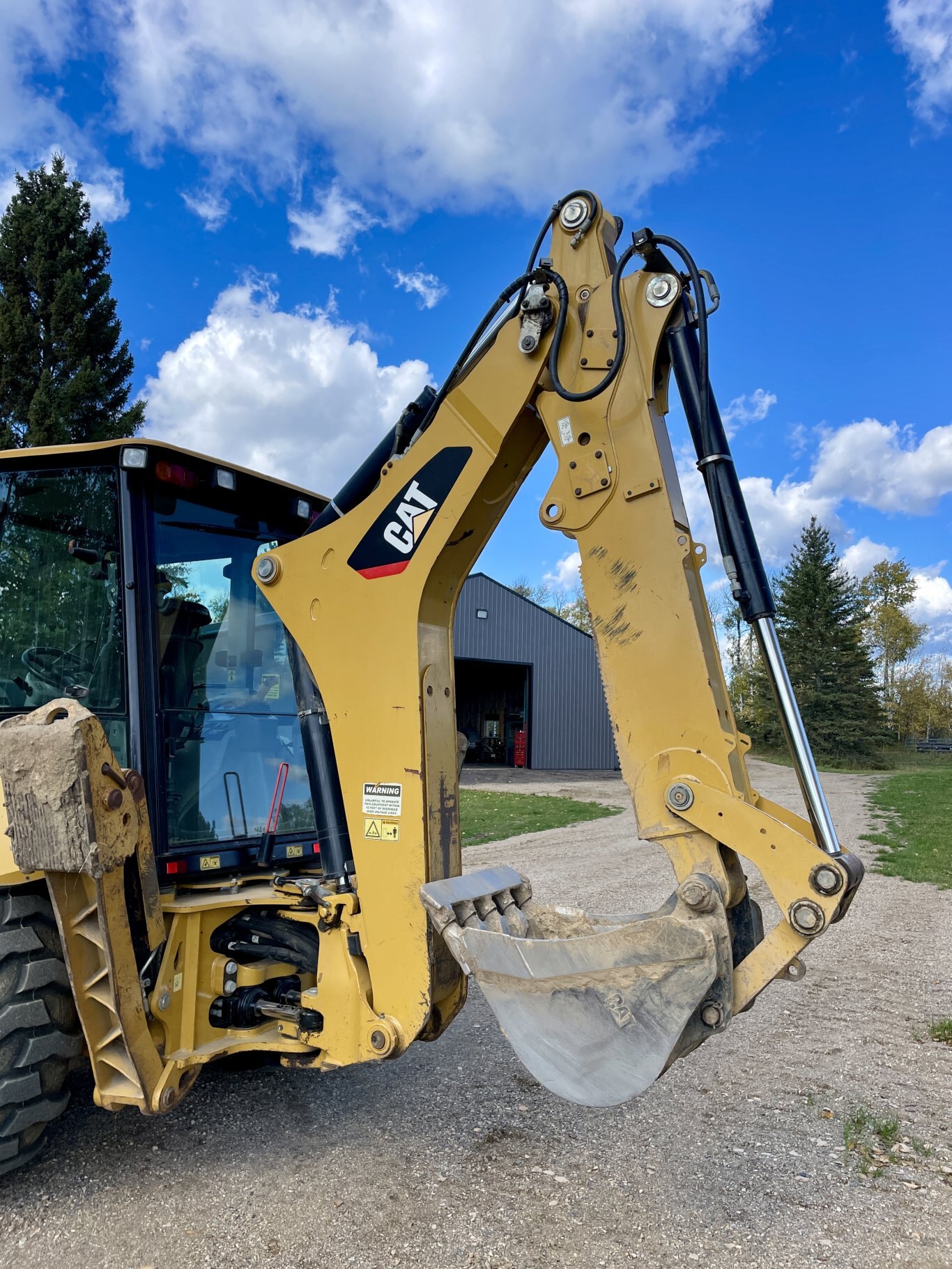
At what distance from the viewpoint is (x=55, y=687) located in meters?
3.74

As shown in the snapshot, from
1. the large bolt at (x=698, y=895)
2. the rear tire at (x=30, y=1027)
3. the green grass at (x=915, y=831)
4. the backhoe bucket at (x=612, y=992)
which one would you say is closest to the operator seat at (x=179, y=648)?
the rear tire at (x=30, y=1027)

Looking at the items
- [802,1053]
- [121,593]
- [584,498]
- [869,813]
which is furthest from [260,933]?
[869,813]

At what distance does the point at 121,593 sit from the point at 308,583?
0.80 m

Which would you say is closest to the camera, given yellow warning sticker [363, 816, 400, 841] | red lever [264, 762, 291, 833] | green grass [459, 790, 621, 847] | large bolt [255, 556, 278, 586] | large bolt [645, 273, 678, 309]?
large bolt [645, 273, 678, 309]

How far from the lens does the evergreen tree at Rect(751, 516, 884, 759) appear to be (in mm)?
41594

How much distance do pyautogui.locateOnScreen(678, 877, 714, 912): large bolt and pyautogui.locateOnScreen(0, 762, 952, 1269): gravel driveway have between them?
133 centimetres

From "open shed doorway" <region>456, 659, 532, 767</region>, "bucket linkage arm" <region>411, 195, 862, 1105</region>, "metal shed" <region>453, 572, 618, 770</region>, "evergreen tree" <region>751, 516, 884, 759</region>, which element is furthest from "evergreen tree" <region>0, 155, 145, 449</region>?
"evergreen tree" <region>751, 516, 884, 759</region>

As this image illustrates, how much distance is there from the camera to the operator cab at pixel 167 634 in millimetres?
3617

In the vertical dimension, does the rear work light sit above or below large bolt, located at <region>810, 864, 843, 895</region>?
above

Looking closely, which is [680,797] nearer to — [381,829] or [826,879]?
[826,879]

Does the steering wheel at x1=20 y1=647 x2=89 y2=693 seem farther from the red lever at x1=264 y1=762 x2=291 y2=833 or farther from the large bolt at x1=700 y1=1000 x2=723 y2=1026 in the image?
the large bolt at x1=700 y1=1000 x2=723 y2=1026

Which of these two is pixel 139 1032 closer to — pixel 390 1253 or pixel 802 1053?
pixel 390 1253

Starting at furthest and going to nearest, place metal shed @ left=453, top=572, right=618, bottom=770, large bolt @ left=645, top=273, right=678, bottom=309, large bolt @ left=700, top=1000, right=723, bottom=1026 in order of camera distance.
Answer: metal shed @ left=453, top=572, right=618, bottom=770 < large bolt @ left=645, top=273, right=678, bottom=309 < large bolt @ left=700, top=1000, right=723, bottom=1026

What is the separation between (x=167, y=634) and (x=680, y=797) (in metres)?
2.26
